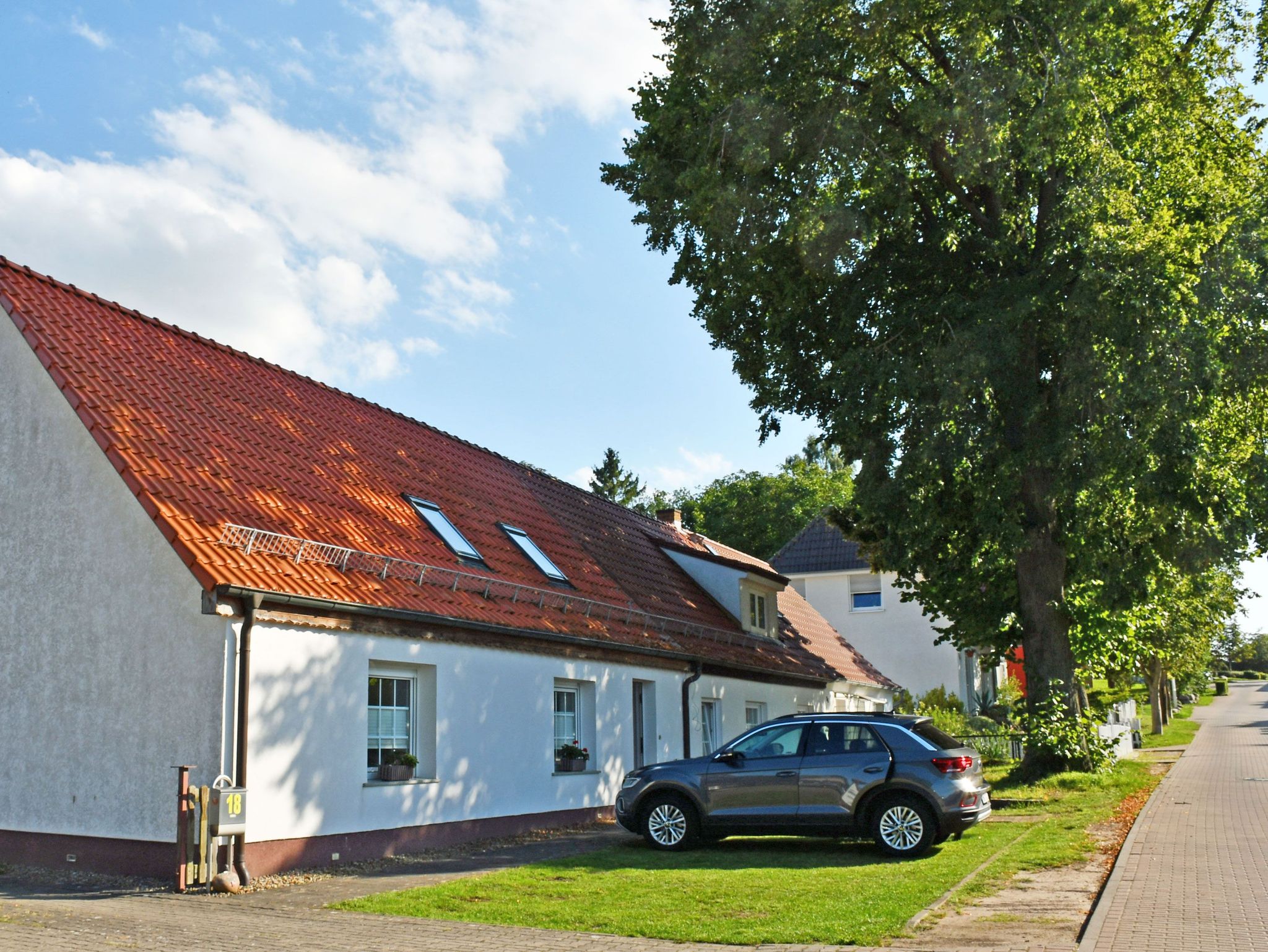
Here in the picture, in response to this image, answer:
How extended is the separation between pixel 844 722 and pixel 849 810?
1.05m

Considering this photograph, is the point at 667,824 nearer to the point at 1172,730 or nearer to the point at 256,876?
the point at 256,876

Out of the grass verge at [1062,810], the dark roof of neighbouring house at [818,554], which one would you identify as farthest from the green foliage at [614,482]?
the grass verge at [1062,810]

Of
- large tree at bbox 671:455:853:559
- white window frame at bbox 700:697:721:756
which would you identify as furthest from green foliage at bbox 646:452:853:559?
white window frame at bbox 700:697:721:756

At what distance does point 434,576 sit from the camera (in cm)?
1519

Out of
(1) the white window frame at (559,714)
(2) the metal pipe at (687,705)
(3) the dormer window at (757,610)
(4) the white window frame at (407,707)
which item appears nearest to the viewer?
(4) the white window frame at (407,707)

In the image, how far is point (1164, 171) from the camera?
Answer: 18.9m

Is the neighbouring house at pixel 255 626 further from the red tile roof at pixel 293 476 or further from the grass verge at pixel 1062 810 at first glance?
the grass verge at pixel 1062 810

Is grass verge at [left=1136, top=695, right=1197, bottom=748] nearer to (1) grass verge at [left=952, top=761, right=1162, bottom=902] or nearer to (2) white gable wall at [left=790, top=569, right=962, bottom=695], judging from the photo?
(2) white gable wall at [left=790, top=569, right=962, bottom=695]

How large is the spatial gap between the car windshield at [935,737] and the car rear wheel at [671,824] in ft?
9.68

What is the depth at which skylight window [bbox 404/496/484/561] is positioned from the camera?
16938 millimetres

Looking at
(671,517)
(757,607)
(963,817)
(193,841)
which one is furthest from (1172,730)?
(193,841)

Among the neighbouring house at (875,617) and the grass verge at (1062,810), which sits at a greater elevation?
A: the neighbouring house at (875,617)

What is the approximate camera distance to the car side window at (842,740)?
44.8 ft

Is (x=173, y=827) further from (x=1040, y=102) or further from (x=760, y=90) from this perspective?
(x=1040, y=102)
